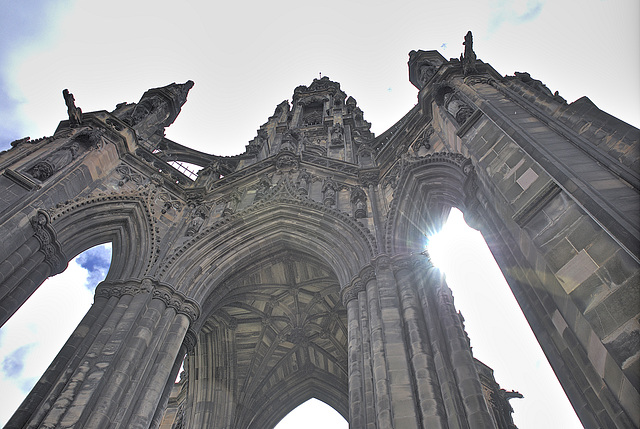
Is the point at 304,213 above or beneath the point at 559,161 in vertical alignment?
above

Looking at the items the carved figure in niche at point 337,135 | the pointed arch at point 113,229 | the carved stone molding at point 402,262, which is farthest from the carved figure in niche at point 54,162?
the carved figure in niche at point 337,135

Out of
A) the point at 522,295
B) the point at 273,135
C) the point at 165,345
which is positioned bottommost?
the point at 522,295

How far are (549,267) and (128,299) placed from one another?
A: 308 inches

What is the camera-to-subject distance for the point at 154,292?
8898 millimetres

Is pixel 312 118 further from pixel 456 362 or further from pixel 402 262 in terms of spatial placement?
pixel 456 362

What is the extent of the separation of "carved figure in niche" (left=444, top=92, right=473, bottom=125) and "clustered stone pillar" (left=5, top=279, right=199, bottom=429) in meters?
6.83

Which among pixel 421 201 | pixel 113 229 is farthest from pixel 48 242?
pixel 421 201

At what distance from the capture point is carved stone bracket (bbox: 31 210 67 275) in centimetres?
834

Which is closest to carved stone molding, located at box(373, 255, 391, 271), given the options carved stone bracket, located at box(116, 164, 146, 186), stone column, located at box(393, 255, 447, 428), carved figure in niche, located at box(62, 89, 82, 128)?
stone column, located at box(393, 255, 447, 428)

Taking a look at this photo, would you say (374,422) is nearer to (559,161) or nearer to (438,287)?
(438,287)

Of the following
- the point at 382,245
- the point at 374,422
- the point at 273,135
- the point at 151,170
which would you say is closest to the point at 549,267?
the point at 374,422

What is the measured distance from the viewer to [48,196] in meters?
8.80

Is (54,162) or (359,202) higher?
(359,202)

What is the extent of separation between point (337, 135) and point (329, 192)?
27.2 feet
